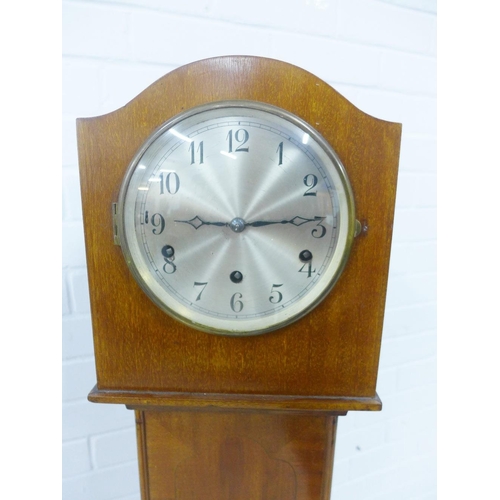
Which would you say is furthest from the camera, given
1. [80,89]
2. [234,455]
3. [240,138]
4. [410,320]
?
[410,320]

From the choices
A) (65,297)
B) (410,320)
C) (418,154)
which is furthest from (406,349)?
(65,297)

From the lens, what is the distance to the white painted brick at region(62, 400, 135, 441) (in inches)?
31.2

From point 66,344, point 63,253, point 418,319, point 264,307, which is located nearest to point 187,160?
point 264,307

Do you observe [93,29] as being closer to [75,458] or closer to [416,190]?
[416,190]

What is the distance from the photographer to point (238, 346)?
1.75ft

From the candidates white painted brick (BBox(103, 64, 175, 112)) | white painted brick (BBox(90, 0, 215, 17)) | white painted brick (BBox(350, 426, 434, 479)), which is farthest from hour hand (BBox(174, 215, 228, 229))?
white painted brick (BBox(350, 426, 434, 479))

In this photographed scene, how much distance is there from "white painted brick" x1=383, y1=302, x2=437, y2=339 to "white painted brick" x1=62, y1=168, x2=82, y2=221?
2.35 feet

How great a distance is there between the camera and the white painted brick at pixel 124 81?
2.31 feet

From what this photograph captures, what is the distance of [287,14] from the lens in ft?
2.44

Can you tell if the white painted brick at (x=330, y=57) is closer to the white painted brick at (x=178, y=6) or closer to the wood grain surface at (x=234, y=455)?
the white painted brick at (x=178, y=6)

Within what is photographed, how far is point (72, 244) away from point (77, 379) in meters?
0.28

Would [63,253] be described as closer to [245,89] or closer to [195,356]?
[195,356]

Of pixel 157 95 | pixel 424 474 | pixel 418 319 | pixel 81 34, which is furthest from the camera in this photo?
pixel 424 474

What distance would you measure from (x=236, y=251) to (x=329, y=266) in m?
0.13
